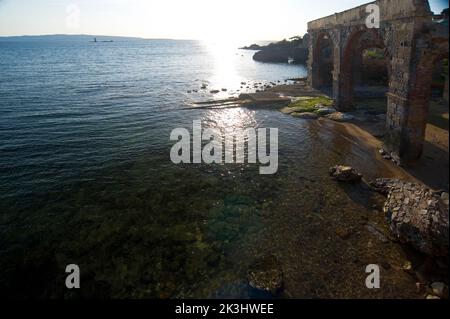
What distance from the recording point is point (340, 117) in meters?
24.5

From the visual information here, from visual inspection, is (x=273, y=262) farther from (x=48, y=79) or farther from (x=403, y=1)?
(x=48, y=79)

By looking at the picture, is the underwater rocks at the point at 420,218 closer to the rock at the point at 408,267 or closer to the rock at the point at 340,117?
the rock at the point at 408,267

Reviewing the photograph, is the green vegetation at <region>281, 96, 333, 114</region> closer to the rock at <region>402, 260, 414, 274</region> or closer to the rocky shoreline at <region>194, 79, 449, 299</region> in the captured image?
the rocky shoreline at <region>194, 79, 449, 299</region>

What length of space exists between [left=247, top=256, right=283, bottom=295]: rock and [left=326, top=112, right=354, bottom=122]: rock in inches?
690

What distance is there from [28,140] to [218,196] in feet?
49.0

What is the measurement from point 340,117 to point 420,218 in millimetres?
16072

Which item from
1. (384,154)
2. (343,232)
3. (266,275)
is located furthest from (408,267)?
(384,154)

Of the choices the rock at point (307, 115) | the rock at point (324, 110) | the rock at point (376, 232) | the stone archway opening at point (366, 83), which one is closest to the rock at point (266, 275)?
the rock at point (376, 232)

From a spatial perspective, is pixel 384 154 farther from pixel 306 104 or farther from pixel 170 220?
pixel 306 104

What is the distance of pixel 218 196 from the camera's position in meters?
13.5

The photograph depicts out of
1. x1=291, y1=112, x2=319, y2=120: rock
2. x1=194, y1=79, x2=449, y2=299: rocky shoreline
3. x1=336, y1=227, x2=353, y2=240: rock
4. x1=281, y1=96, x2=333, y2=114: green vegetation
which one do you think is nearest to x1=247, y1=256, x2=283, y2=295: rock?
x1=194, y1=79, x2=449, y2=299: rocky shoreline

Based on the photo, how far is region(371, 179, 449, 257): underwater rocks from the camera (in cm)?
890

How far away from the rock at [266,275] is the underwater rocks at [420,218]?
14.0ft

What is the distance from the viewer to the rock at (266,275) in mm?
8555
